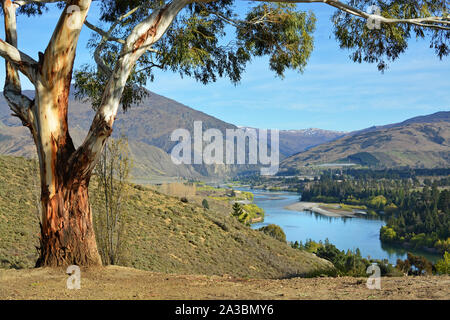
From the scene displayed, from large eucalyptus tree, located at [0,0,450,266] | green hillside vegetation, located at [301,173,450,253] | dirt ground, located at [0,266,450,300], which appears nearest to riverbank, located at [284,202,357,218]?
green hillside vegetation, located at [301,173,450,253]

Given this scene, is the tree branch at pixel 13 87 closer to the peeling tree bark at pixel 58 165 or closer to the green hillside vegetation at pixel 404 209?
the peeling tree bark at pixel 58 165

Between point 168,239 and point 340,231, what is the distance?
4495 centimetres

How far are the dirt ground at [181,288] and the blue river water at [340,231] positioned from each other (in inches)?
1466

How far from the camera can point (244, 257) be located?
12.5m

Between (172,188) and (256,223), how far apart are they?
12.5m

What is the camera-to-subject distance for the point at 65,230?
14.1 ft

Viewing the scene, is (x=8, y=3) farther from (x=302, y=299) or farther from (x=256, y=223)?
(x=256, y=223)

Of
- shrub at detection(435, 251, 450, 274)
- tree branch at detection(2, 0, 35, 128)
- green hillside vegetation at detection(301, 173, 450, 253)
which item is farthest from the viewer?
green hillside vegetation at detection(301, 173, 450, 253)

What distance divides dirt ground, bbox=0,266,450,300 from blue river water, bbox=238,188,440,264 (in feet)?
122

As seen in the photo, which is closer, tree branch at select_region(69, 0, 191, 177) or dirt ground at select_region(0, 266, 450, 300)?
dirt ground at select_region(0, 266, 450, 300)

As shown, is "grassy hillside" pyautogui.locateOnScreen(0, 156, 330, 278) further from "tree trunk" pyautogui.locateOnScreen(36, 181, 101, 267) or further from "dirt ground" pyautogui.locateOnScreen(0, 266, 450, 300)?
"dirt ground" pyautogui.locateOnScreen(0, 266, 450, 300)

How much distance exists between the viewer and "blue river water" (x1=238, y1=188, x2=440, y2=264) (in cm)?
4306

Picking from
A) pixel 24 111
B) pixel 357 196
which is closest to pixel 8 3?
pixel 24 111
